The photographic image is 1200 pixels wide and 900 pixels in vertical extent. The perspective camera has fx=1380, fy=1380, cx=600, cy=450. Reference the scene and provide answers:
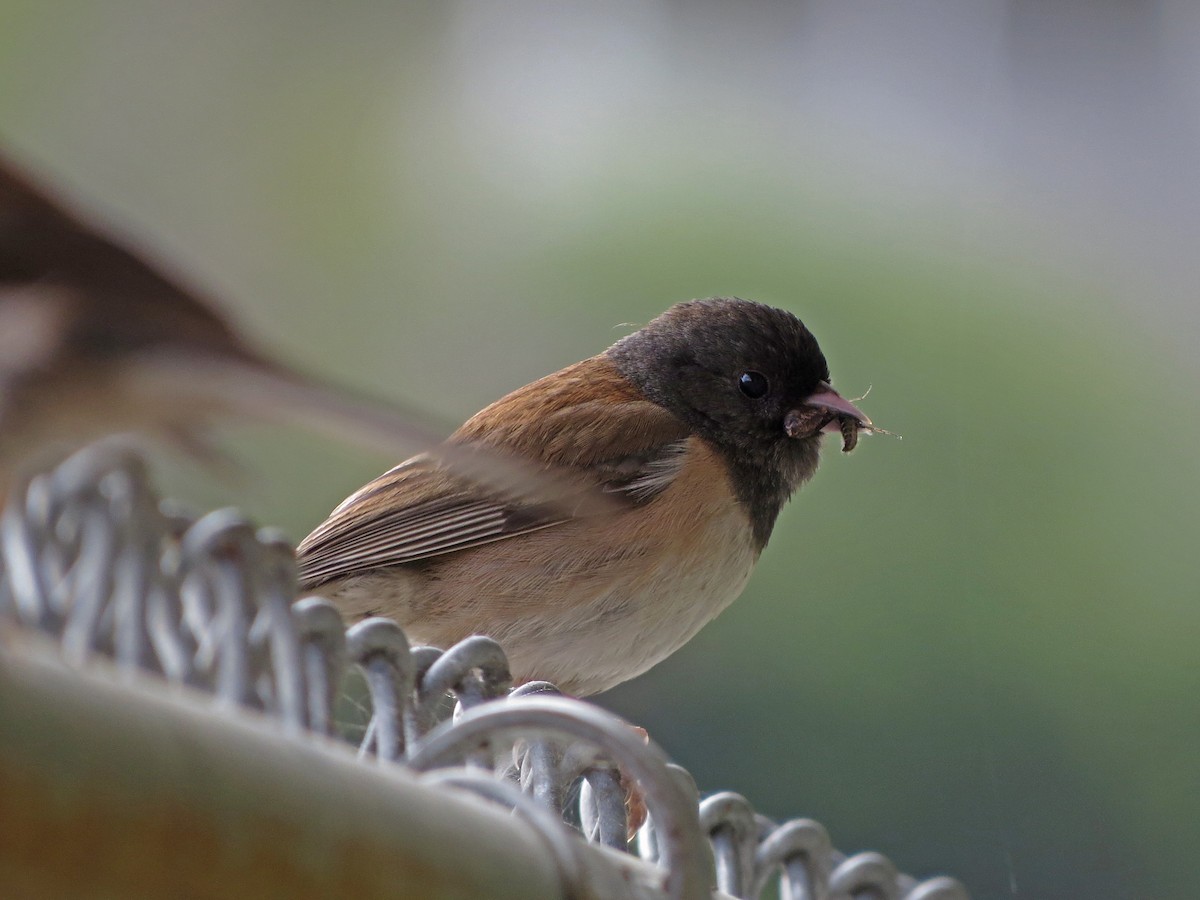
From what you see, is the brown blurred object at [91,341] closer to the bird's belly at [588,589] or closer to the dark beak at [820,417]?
the bird's belly at [588,589]

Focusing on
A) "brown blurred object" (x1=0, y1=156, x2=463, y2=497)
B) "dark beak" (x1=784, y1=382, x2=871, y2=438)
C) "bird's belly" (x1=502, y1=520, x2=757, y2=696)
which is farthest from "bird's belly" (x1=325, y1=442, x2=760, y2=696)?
"brown blurred object" (x1=0, y1=156, x2=463, y2=497)

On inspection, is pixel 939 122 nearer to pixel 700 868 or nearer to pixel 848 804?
pixel 848 804

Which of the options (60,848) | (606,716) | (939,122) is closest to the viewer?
(60,848)

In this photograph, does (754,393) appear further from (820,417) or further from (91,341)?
(91,341)

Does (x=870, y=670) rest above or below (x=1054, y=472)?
below

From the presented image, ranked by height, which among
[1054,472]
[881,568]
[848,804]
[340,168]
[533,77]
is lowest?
[848,804]

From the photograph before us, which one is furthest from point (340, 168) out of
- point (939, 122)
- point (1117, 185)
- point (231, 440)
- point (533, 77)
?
point (231, 440)

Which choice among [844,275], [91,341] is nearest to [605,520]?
[91,341]

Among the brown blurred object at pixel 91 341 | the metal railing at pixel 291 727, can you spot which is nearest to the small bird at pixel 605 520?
the metal railing at pixel 291 727
